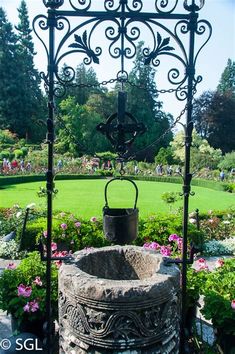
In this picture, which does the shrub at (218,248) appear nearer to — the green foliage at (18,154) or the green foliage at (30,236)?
the green foliage at (30,236)

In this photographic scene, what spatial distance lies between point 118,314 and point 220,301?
1386 millimetres

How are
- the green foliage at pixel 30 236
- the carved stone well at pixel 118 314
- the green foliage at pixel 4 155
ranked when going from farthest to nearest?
1. the green foliage at pixel 4 155
2. the green foliage at pixel 30 236
3. the carved stone well at pixel 118 314

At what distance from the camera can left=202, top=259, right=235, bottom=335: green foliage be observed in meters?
3.68

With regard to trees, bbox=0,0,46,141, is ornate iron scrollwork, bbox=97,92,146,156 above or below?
below

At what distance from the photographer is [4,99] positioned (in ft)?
124

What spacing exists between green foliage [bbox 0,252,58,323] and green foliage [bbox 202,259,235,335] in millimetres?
1694

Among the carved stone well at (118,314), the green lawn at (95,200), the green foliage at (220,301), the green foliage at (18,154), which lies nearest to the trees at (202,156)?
the green lawn at (95,200)

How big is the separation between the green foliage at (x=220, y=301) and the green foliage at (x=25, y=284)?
1694 mm

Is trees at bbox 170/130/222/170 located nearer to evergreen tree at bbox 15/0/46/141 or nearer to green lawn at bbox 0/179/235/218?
green lawn at bbox 0/179/235/218

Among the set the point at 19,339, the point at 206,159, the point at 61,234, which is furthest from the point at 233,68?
the point at 19,339

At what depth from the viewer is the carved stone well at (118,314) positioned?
2877mm

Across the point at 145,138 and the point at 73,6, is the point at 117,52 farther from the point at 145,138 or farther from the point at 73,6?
the point at 145,138

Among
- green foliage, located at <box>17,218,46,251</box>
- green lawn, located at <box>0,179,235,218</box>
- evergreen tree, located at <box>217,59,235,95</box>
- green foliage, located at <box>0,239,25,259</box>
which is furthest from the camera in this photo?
evergreen tree, located at <box>217,59,235,95</box>

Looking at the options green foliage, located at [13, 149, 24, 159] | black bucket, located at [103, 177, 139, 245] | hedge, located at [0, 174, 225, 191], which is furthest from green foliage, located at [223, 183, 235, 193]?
black bucket, located at [103, 177, 139, 245]
